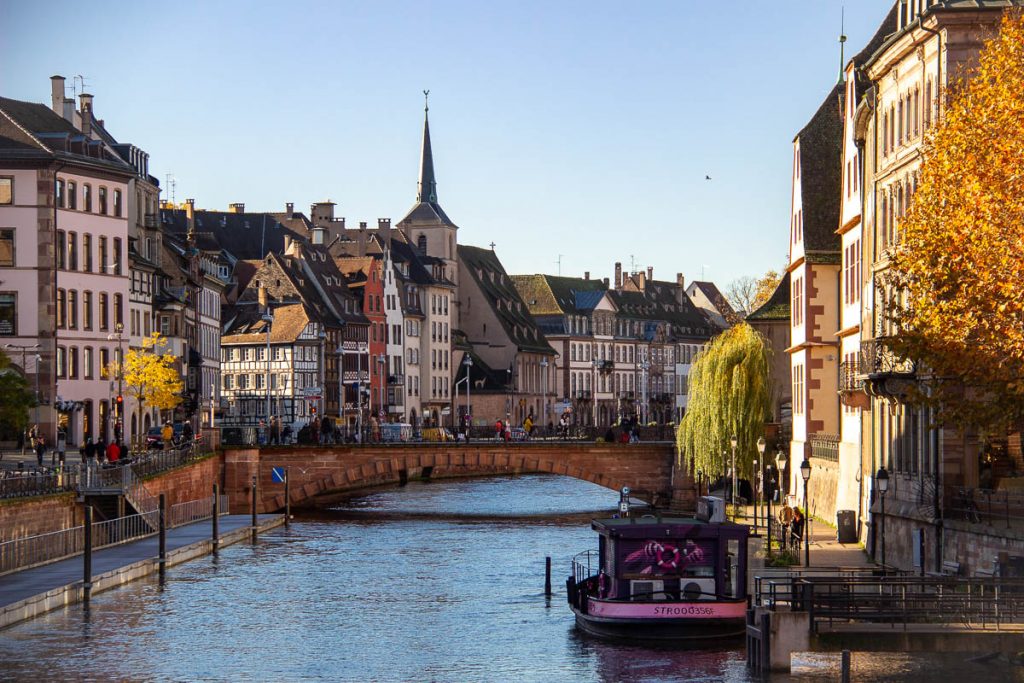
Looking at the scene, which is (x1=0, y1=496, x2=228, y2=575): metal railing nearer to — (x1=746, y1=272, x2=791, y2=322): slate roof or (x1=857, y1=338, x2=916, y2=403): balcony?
(x1=857, y1=338, x2=916, y2=403): balcony

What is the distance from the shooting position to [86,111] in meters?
108

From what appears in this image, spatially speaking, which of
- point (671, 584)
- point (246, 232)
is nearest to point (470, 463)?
point (671, 584)

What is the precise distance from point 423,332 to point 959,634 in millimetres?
132255

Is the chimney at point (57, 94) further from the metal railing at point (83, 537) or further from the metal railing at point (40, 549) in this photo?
the metal railing at point (40, 549)

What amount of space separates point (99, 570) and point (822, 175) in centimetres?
3096

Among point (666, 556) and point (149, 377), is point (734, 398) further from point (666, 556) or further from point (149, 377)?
point (666, 556)

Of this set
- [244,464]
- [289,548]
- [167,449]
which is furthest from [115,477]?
[244,464]

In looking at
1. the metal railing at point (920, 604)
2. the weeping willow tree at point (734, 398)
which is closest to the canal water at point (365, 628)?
the metal railing at point (920, 604)

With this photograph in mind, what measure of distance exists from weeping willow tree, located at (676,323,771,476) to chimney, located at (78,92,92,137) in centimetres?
3846

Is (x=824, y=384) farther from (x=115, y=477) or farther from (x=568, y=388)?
(x=568, y=388)

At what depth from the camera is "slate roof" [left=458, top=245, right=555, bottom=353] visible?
179 meters

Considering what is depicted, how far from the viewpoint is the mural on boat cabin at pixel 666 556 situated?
144 feet

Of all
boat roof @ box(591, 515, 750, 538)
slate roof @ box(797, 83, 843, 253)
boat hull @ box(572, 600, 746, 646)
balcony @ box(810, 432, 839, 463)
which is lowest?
boat hull @ box(572, 600, 746, 646)

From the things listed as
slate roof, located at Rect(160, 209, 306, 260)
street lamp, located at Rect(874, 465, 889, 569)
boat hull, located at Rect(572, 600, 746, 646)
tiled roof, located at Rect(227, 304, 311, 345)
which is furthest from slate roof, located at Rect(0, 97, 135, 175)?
slate roof, located at Rect(160, 209, 306, 260)
